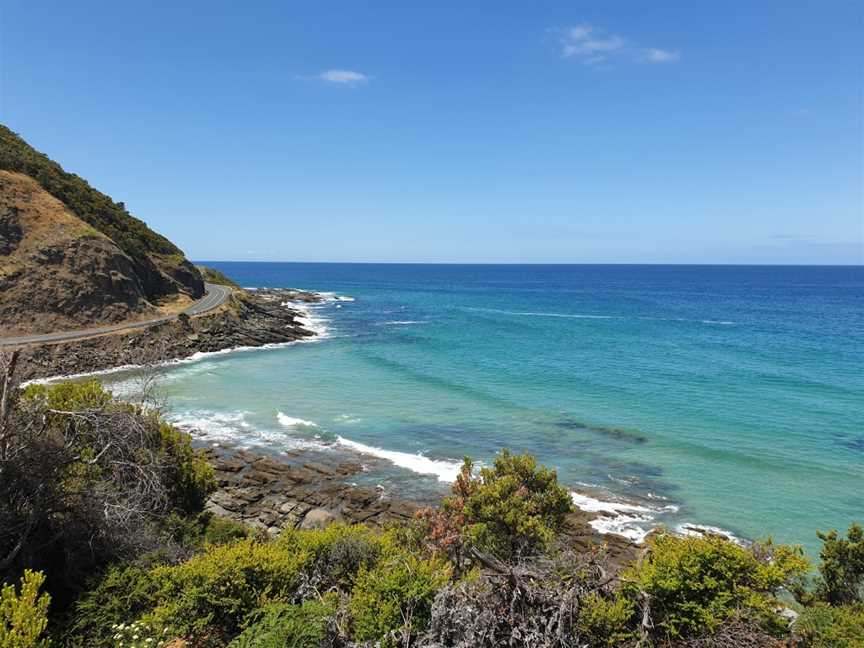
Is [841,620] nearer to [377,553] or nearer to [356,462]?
[377,553]

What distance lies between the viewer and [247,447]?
26.7 m

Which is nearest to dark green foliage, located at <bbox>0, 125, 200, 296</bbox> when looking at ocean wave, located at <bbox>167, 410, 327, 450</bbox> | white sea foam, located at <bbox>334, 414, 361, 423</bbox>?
ocean wave, located at <bbox>167, 410, 327, 450</bbox>

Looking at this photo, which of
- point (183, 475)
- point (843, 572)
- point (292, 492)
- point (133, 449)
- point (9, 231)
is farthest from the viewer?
point (9, 231)

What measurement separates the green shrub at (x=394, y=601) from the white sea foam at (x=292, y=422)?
70.9ft

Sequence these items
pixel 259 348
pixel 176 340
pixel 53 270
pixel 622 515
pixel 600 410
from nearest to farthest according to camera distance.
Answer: pixel 622 515 < pixel 600 410 < pixel 53 270 < pixel 176 340 < pixel 259 348

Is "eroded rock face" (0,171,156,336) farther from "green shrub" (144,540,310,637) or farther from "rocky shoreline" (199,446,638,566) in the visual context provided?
"green shrub" (144,540,310,637)

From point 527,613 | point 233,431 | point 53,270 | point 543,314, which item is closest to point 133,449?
point 527,613

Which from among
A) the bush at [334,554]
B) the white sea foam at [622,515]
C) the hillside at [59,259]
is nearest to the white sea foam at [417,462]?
the white sea foam at [622,515]

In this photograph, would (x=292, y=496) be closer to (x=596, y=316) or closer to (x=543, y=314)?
(x=596, y=316)

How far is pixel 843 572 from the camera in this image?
11.8 m

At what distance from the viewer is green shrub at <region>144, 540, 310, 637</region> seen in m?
9.08

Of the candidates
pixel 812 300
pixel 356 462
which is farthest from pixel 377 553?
pixel 812 300

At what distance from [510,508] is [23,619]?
1048cm

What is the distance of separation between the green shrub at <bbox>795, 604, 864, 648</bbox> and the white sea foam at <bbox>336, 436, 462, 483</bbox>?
15.2m
